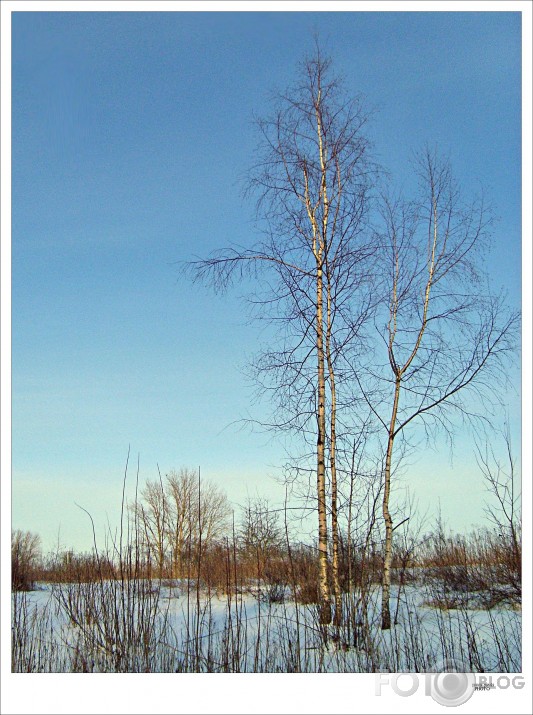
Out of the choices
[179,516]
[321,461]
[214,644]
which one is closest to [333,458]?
[321,461]

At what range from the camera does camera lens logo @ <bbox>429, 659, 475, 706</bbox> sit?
3.92 m

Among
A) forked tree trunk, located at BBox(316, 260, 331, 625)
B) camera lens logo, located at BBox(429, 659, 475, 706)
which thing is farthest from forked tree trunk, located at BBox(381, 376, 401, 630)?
camera lens logo, located at BBox(429, 659, 475, 706)

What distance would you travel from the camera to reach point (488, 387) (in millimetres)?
6078

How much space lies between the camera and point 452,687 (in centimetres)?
404

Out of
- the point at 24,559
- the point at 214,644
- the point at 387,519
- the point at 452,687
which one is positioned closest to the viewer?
the point at 452,687

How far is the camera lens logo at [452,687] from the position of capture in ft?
12.9

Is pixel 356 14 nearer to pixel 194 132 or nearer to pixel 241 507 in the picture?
pixel 194 132

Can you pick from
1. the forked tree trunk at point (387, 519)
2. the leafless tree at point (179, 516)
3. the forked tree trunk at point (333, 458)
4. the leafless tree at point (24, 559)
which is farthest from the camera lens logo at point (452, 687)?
the leafless tree at point (24, 559)

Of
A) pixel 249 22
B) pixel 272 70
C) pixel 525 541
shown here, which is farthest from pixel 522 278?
pixel 272 70

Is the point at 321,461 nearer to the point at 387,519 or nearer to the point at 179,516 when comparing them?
the point at 387,519

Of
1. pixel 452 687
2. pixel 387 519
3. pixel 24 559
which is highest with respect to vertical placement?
pixel 387 519

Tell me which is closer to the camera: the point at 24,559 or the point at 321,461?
the point at 24,559

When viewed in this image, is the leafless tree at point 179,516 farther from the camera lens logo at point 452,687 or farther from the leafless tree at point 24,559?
the camera lens logo at point 452,687

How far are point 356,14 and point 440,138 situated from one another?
61.9 inches
